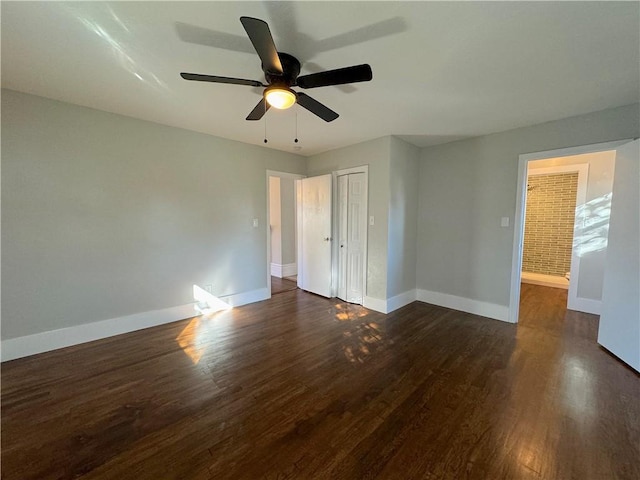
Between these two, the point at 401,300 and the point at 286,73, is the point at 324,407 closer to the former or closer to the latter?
the point at 286,73

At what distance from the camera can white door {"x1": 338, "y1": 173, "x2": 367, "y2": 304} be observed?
3986 mm

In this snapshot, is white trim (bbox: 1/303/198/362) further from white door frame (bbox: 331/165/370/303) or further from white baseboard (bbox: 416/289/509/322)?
white baseboard (bbox: 416/289/509/322)

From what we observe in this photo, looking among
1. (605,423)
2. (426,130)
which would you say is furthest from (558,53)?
(605,423)

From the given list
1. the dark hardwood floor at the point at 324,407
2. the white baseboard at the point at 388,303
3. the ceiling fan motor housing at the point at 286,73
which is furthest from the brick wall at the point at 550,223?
the ceiling fan motor housing at the point at 286,73

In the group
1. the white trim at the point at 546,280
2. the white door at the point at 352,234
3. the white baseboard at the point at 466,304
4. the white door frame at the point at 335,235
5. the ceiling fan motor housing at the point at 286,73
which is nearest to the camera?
the ceiling fan motor housing at the point at 286,73

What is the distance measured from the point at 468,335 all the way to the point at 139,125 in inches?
181

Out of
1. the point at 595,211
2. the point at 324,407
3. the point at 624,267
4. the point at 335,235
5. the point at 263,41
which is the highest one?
the point at 263,41

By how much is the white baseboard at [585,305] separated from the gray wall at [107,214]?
5058 millimetres

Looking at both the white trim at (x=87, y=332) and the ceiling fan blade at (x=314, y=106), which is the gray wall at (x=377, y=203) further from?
the white trim at (x=87, y=332)

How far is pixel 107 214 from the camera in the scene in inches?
114

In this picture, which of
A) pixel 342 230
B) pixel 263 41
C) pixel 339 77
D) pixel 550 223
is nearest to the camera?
pixel 263 41

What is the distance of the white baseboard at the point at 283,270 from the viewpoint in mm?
6113

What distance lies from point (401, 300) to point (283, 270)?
3006 mm

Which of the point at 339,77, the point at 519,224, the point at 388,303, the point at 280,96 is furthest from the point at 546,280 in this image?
the point at 280,96
